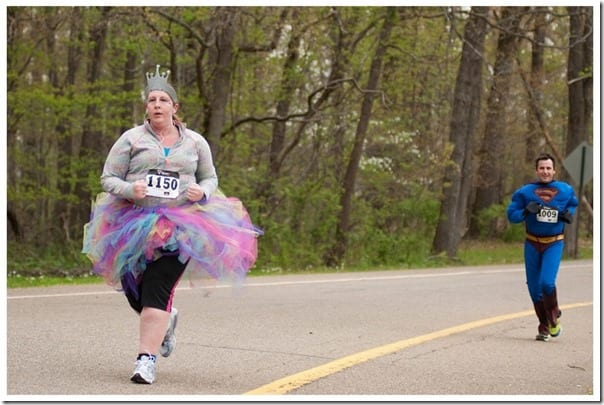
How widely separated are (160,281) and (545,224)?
5012mm

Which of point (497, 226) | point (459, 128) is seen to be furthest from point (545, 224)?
point (497, 226)

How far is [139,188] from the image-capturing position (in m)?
7.45

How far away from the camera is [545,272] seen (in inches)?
445

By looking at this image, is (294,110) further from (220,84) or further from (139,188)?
(139,188)

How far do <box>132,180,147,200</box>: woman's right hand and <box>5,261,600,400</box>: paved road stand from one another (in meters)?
1.16

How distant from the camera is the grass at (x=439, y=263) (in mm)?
18567

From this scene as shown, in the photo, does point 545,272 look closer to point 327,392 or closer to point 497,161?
point 327,392

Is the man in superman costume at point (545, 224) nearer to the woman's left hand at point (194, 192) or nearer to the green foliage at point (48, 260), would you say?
the woman's left hand at point (194, 192)

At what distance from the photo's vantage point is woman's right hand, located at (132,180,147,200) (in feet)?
24.4

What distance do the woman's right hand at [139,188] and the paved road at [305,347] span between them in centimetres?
116

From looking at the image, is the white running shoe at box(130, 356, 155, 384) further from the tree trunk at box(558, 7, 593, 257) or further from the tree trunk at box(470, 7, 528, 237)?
the tree trunk at box(470, 7, 528, 237)

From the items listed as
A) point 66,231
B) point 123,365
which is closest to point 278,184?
point 66,231

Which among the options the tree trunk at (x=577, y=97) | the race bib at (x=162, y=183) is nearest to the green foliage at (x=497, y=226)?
the tree trunk at (x=577, y=97)

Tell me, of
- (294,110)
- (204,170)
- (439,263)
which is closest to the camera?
(204,170)
